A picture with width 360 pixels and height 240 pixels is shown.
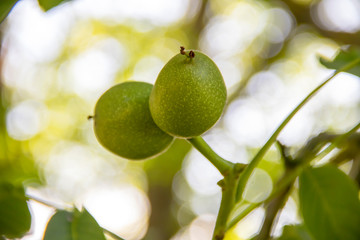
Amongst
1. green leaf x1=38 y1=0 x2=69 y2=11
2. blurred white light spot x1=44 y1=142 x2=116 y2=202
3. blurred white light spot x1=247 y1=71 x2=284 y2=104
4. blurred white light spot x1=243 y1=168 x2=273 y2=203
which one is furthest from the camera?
blurred white light spot x1=44 y1=142 x2=116 y2=202

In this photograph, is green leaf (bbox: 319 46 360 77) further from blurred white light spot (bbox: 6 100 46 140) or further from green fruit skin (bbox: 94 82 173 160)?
blurred white light spot (bbox: 6 100 46 140)

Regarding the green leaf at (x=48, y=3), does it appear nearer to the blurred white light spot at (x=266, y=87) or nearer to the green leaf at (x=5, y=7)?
the green leaf at (x=5, y=7)

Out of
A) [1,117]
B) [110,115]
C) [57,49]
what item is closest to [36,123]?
[57,49]

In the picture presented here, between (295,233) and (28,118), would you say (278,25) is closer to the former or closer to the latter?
(28,118)

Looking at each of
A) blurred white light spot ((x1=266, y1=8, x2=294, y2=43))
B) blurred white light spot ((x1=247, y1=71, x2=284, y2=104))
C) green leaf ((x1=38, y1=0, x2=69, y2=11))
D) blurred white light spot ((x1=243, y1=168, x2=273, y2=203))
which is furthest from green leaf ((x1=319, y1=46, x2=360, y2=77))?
blurred white light spot ((x1=247, y1=71, x2=284, y2=104))

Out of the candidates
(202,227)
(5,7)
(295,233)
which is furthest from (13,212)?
(202,227)
